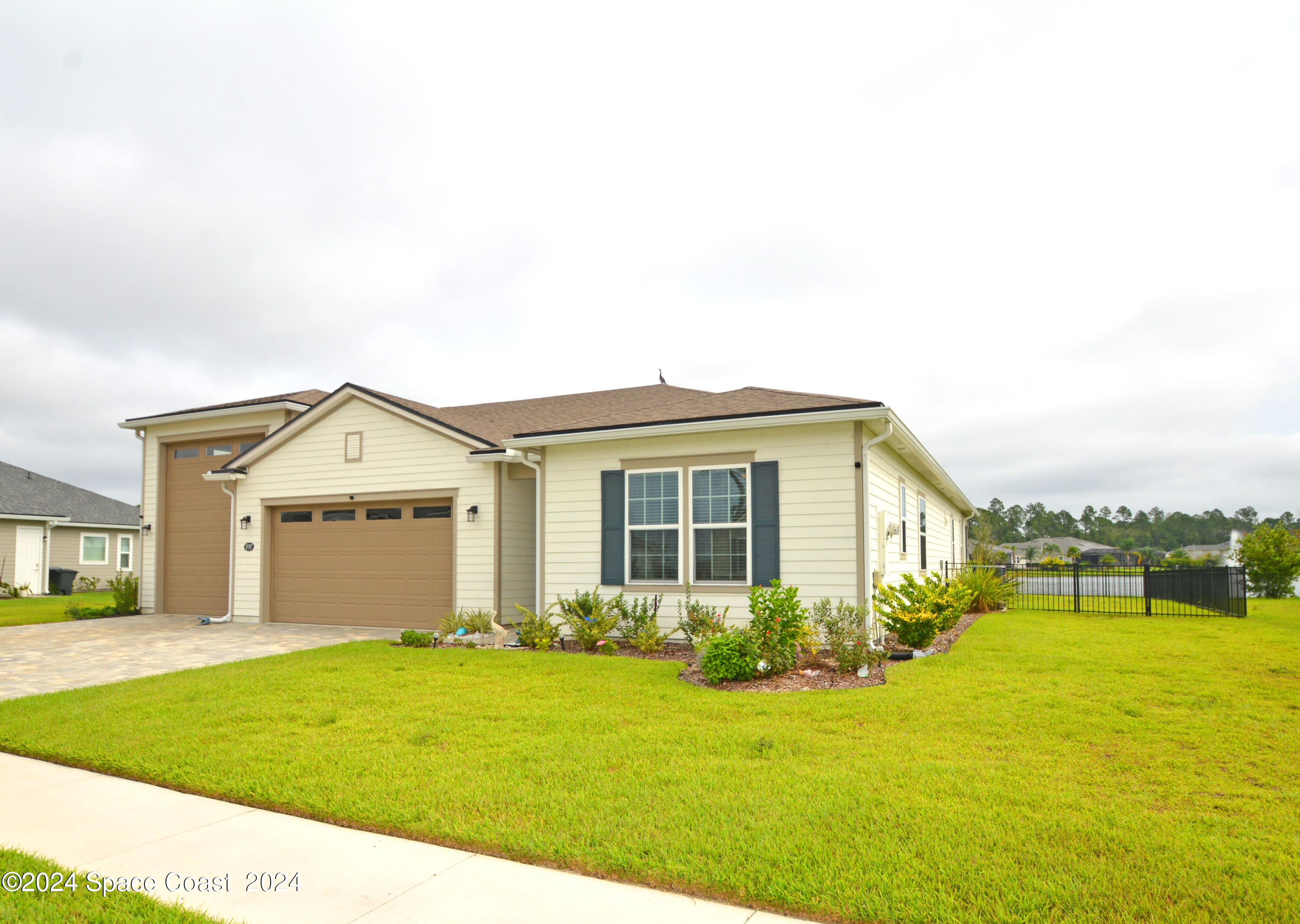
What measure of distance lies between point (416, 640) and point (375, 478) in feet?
13.1

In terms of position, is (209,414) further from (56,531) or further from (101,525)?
(101,525)

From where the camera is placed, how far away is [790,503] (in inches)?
400

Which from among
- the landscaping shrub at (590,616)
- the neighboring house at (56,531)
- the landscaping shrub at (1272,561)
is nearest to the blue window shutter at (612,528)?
the landscaping shrub at (590,616)

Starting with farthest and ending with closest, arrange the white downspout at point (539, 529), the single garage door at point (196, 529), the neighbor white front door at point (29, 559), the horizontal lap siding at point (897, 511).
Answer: the neighbor white front door at point (29, 559), the single garage door at point (196, 529), the white downspout at point (539, 529), the horizontal lap siding at point (897, 511)

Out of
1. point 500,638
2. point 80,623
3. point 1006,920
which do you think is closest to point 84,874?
point 1006,920

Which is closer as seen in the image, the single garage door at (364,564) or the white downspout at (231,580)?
the single garage door at (364,564)

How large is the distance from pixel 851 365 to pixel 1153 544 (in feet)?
306

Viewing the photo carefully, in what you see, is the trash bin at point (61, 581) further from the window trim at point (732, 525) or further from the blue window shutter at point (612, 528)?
the window trim at point (732, 525)

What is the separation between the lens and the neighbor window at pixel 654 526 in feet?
35.6

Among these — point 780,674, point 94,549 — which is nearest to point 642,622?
point 780,674

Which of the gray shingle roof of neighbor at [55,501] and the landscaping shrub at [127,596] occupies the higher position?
the gray shingle roof of neighbor at [55,501]

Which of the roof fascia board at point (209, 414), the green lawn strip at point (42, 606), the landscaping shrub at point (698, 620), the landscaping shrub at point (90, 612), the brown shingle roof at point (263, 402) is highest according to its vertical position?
the brown shingle roof at point (263, 402)

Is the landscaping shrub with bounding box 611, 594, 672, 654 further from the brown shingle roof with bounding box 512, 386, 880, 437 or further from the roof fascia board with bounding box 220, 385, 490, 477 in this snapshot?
the roof fascia board with bounding box 220, 385, 490, 477

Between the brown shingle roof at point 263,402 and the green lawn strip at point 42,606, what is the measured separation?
4753 millimetres
